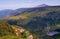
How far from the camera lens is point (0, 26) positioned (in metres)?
138

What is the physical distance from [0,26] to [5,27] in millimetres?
5075

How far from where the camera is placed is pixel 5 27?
135 metres
